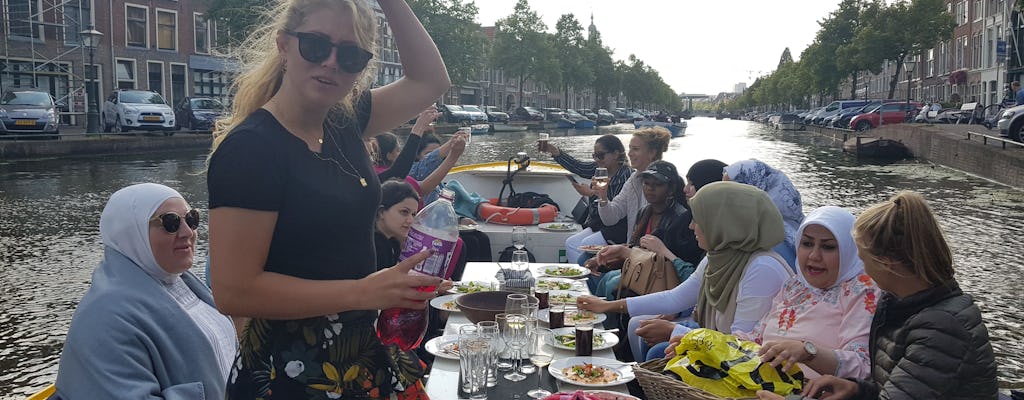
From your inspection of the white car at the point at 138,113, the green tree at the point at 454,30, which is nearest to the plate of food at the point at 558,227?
the white car at the point at 138,113

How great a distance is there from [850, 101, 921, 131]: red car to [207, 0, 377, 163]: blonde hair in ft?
120

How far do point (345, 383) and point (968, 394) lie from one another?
5.82 ft

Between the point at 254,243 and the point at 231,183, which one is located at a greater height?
the point at 231,183

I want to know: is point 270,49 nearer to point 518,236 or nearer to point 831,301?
point 831,301

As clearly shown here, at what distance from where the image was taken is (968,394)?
2.20m

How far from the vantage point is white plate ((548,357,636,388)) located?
8.81 feet

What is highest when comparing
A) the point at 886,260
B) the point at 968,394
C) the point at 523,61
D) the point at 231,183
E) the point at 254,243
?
the point at 523,61

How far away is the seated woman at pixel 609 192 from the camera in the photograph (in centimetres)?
655

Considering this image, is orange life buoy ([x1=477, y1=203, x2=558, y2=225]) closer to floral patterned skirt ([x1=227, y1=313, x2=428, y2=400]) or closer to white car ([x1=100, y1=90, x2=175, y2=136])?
floral patterned skirt ([x1=227, y1=313, x2=428, y2=400])

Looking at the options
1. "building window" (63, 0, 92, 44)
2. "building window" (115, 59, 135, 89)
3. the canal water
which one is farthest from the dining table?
"building window" (115, 59, 135, 89)

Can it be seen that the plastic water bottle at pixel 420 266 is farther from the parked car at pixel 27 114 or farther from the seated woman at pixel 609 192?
the parked car at pixel 27 114

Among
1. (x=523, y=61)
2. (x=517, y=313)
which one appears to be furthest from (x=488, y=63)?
(x=517, y=313)

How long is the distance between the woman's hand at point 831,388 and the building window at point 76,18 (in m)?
34.4

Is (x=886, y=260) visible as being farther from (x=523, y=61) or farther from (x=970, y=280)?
(x=523, y=61)
